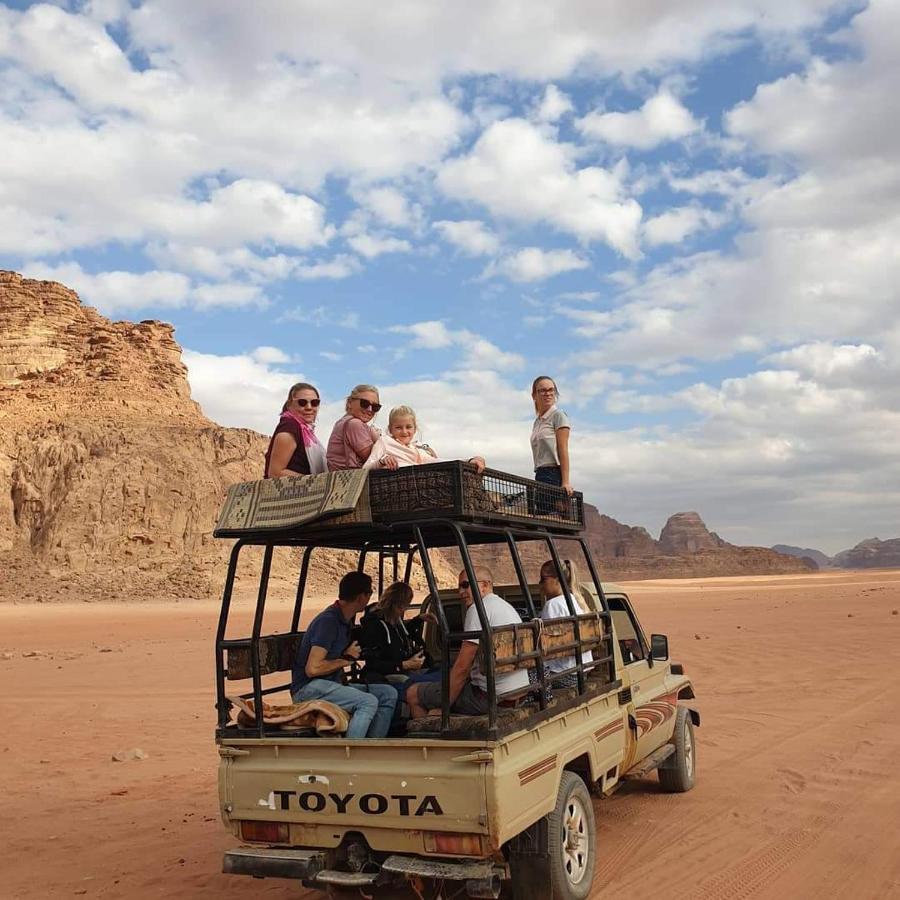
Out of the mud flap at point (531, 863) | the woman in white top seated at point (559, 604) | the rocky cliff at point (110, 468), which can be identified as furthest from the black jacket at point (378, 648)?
the rocky cliff at point (110, 468)

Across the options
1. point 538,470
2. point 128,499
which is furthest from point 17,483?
point 538,470

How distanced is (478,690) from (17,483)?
63.8 m

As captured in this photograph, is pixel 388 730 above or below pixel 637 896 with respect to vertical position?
above

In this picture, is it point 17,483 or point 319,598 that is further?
point 17,483

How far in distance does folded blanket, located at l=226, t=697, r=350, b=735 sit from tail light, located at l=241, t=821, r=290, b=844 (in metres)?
0.54

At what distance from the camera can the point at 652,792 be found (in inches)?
318

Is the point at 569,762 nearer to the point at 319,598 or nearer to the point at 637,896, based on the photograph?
the point at 637,896

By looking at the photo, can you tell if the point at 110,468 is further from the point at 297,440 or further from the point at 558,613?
the point at 558,613

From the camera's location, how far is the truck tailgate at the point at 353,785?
4625 mm

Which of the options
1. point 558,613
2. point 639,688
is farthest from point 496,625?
point 639,688

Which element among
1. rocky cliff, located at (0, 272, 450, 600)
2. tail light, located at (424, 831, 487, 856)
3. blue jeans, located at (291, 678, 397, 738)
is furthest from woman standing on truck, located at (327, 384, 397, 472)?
rocky cliff, located at (0, 272, 450, 600)

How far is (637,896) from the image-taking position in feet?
18.0

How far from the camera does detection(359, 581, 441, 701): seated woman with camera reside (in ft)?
22.2

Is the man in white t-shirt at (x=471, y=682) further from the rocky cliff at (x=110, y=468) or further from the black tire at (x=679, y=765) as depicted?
the rocky cliff at (x=110, y=468)
